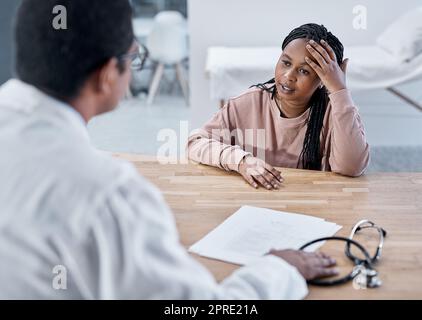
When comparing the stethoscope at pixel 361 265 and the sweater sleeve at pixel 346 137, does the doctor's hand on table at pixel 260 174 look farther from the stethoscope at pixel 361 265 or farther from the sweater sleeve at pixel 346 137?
the stethoscope at pixel 361 265

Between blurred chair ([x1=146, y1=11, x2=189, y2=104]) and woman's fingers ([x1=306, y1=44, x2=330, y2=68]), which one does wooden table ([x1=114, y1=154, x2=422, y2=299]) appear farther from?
blurred chair ([x1=146, y1=11, x2=189, y2=104])

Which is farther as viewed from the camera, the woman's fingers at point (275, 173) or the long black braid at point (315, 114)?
the long black braid at point (315, 114)

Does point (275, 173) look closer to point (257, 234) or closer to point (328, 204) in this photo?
point (328, 204)

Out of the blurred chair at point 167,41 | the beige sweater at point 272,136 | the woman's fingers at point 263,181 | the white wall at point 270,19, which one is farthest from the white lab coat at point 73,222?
the blurred chair at point 167,41

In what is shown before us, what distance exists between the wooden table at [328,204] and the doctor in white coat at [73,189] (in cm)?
32

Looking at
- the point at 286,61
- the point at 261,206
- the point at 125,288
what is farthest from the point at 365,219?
the point at 125,288

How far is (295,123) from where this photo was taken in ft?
5.90

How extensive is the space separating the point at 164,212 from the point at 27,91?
25cm

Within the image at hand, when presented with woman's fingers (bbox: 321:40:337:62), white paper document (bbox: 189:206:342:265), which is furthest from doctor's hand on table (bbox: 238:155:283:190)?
woman's fingers (bbox: 321:40:337:62)

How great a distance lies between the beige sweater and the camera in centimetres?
163


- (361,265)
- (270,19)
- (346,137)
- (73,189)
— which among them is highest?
(270,19)

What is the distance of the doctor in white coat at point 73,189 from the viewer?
0.75 metres

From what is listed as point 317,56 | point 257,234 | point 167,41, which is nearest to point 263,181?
point 257,234

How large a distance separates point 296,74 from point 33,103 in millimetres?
1022
